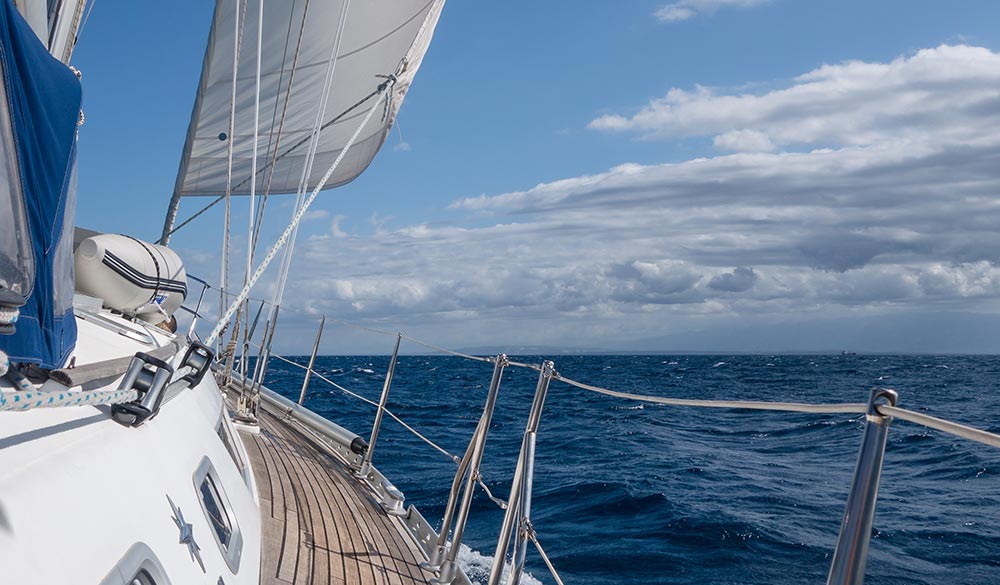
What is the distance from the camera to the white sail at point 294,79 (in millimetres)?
5793

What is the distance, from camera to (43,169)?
5.04 ft

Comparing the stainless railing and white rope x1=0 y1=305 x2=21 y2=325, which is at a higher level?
white rope x1=0 y1=305 x2=21 y2=325

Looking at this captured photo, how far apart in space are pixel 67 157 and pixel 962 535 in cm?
674

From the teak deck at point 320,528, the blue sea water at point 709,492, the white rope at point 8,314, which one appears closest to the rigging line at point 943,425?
the white rope at point 8,314

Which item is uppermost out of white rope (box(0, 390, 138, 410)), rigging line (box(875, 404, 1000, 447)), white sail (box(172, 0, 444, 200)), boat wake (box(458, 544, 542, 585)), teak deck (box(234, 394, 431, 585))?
white sail (box(172, 0, 444, 200))

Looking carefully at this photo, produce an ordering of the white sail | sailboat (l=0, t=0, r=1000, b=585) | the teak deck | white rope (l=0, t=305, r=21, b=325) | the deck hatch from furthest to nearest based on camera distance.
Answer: the white sail → the teak deck → the deck hatch → white rope (l=0, t=305, r=21, b=325) → sailboat (l=0, t=0, r=1000, b=585)

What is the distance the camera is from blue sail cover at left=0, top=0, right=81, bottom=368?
1.42 meters

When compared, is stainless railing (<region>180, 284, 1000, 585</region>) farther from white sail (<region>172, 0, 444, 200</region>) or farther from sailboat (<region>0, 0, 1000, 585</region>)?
white sail (<region>172, 0, 444, 200</region>)

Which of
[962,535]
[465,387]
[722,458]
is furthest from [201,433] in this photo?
[465,387]

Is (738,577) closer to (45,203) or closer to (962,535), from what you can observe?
(962,535)

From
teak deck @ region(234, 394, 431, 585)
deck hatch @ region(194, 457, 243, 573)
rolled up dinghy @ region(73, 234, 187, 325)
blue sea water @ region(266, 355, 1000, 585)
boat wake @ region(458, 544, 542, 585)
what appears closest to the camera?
deck hatch @ region(194, 457, 243, 573)

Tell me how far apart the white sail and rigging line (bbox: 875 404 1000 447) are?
5.05 metres

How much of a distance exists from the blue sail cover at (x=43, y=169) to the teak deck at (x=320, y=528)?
3.62 ft

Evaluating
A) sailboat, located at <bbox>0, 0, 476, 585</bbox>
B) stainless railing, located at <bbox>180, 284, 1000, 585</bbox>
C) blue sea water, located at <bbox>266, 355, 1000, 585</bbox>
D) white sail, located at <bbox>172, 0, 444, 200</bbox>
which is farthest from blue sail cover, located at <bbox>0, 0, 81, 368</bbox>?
blue sea water, located at <bbox>266, 355, 1000, 585</bbox>
